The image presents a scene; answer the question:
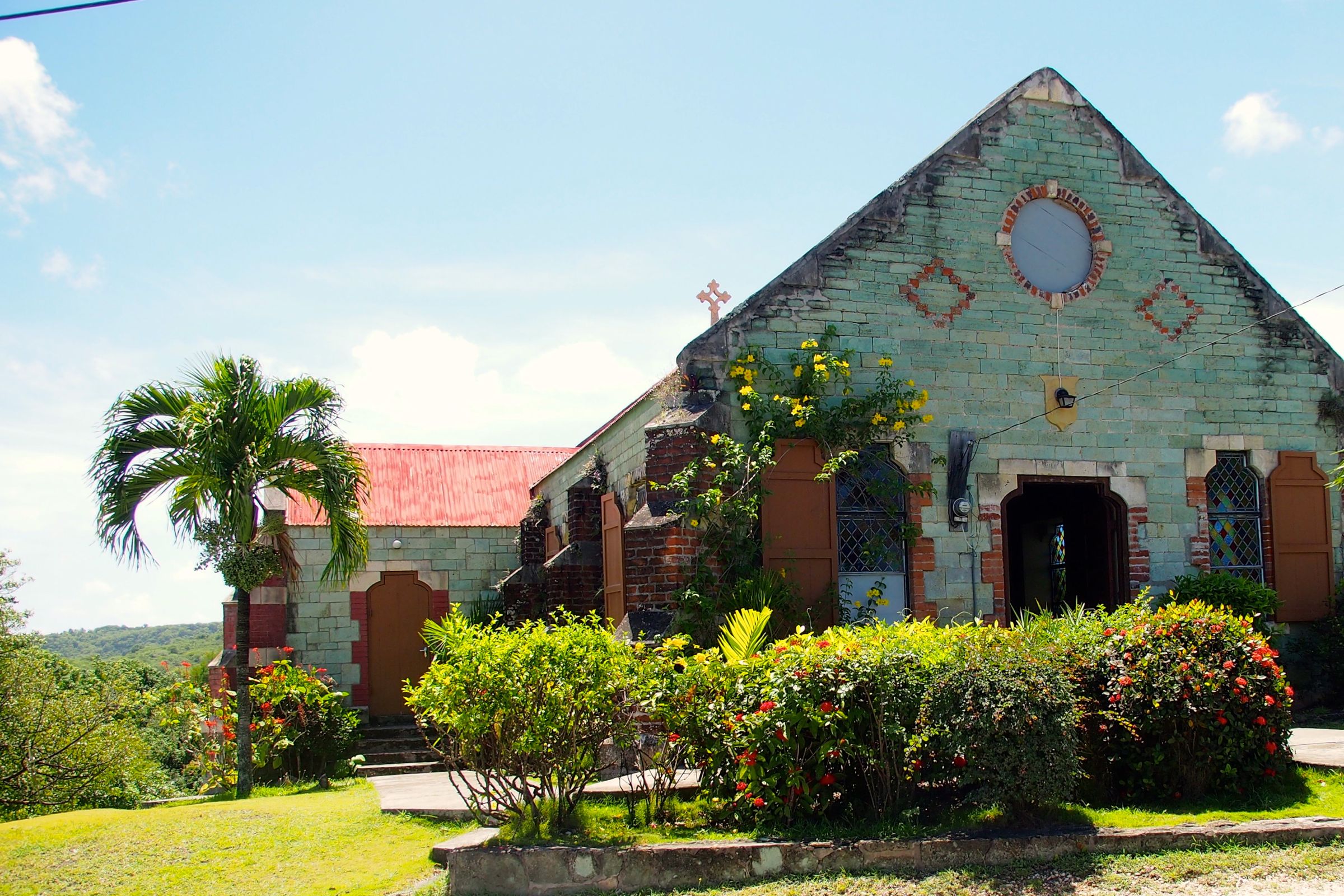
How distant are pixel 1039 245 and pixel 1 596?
516 inches

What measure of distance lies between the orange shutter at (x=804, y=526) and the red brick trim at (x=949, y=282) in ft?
6.65

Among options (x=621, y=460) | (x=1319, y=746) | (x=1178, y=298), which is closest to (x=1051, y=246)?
(x=1178, y=298)

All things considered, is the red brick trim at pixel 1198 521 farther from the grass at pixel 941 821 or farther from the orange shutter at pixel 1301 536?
the grass at pixel 941 821

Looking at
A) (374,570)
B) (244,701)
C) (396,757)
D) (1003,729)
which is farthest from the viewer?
(374,570)

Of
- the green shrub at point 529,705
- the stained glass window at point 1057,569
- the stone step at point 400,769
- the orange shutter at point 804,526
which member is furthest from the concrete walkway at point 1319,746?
the stone step at point 400,769

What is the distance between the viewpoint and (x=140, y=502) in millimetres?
12266

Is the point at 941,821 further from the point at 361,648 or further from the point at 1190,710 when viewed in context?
the point at 361,648

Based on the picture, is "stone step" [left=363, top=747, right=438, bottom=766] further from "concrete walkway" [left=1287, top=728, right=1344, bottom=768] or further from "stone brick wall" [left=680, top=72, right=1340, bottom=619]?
"concrete walkway" [left=1287, top=728, right=1344, bottom=768]

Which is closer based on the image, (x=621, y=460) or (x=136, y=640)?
(x=621, y=460)

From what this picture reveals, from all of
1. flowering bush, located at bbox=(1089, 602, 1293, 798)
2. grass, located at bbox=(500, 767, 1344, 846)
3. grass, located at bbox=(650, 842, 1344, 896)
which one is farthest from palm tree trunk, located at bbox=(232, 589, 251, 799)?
flowering bush, located at bbox=(1089, 602, 1293, 798)

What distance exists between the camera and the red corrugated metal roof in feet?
61.4

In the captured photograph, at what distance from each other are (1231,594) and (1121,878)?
6.63 meters

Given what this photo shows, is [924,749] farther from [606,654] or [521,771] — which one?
[521,771]

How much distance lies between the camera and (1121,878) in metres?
6.59
